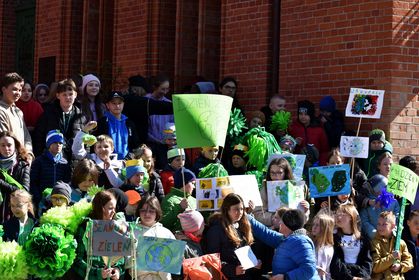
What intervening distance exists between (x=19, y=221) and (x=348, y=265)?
3.28 m

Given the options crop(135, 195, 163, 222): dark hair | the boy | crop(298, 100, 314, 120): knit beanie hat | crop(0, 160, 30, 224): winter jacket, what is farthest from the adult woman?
crop(298, 100, 314, 120): knit beanie hat

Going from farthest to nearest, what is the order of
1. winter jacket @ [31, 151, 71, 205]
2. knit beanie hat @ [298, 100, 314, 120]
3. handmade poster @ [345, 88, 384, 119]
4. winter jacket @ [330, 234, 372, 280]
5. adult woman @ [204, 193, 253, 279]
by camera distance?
knit beanie hat @ [298, 100, 314, 120], handmade poster @ [345, 88, 384, 119], winter jacket @ [31, 151, 71, 205], winter jacket @ [330, 234, 372, 280], adult woman @ [204, 193, 253, 279]

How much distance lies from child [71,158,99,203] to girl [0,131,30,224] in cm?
53

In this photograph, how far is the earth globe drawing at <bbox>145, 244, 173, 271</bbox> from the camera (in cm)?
1010

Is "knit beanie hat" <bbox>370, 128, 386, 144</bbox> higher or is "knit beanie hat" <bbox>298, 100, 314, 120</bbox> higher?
"knit beanie hat" <bbox>298, 100, 314, 120</bbox>

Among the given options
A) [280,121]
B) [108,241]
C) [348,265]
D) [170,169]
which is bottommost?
[348,265]

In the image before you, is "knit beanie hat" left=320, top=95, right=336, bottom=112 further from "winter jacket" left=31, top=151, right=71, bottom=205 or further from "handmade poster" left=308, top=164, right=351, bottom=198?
"winter jacket" left=31, top=151, right=71, bottom=205

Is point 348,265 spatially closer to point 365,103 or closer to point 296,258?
point 296,258

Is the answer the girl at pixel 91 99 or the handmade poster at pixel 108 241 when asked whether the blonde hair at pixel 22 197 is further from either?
the girl at pixel 91 99

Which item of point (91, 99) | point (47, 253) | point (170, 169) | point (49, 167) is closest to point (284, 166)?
point (170, 169)

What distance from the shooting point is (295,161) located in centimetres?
1255

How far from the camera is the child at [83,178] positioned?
38.0 feet

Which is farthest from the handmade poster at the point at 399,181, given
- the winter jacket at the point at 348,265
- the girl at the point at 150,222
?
the girl at the point at 150,222

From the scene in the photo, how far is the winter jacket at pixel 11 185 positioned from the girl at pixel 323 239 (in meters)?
2.97
